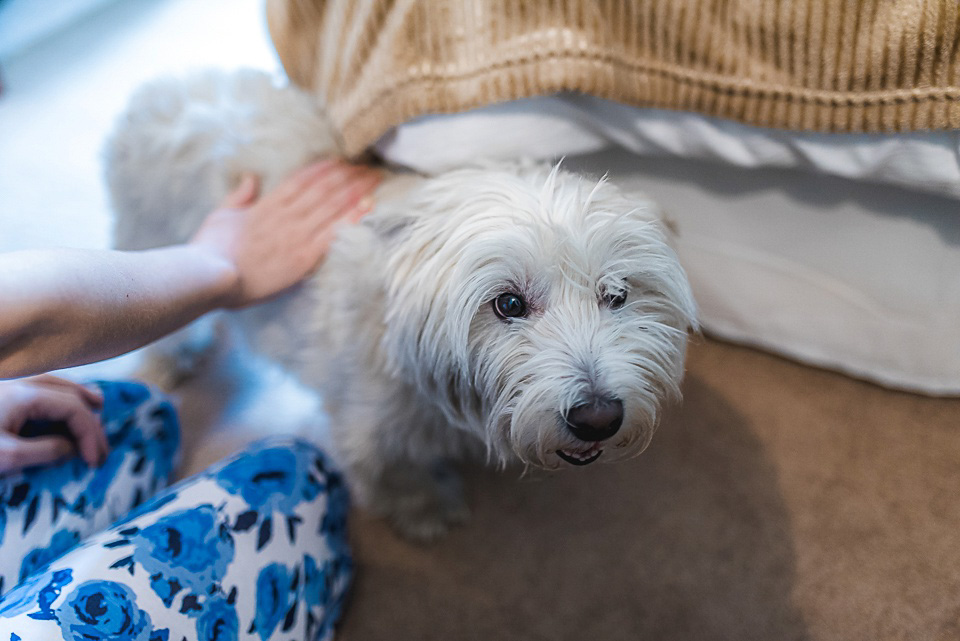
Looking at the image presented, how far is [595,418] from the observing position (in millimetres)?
830

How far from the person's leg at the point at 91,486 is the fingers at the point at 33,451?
0.02 m

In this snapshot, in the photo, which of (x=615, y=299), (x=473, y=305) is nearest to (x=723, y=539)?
(x=615, y=299)

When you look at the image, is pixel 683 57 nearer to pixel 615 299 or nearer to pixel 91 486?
pixel 615 299

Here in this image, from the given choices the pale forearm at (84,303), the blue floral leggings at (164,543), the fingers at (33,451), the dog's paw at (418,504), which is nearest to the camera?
the pale forearm at (84,303)

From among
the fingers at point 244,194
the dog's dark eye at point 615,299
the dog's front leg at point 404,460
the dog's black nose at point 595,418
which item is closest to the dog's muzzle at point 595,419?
the dog's black nose at point 595,418

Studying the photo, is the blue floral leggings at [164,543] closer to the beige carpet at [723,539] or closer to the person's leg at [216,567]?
the person's leg at [216,567]

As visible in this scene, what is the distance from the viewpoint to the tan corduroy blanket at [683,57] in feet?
3.09

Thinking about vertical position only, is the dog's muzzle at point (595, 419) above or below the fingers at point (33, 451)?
above

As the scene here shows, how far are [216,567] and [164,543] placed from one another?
80 millimetres

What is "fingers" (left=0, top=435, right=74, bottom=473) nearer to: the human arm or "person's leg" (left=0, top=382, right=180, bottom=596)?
"person's leg" (left=0, top=382, right=180, bottom=596)

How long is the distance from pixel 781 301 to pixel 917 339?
253mm

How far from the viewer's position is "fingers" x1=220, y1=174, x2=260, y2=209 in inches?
47.2

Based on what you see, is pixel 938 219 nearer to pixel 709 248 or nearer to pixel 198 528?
pixel 709 248

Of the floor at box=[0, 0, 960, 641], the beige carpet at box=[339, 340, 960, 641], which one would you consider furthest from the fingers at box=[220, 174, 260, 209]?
the beige carpet at box=[339, 340, 960, 641]
